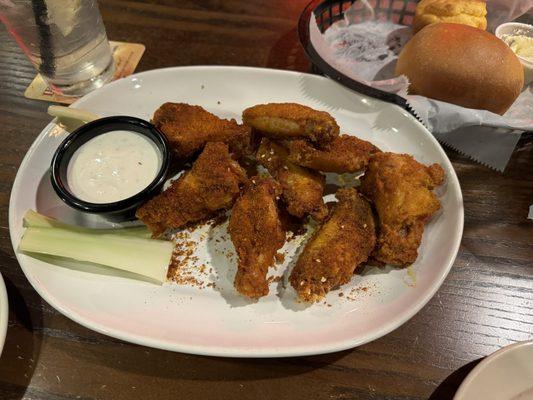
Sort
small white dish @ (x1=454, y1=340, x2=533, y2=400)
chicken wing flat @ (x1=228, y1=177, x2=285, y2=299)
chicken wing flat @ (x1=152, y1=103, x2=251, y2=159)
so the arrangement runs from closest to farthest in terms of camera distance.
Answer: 1. small white dish @ (x1=454, y1=340, x2=533, y2=400)
2. chicken wing flat @ (x1=228, y1=177, x2=285, y2=299)
3. chicken wing flat @ (x1=152, y1=103, x2=251, y2=159)

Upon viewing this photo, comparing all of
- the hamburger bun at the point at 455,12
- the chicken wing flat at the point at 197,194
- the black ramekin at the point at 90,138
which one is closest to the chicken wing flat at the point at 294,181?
the chicken wing flat at the point at 197,194

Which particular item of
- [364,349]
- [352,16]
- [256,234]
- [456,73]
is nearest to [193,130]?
[256,234]

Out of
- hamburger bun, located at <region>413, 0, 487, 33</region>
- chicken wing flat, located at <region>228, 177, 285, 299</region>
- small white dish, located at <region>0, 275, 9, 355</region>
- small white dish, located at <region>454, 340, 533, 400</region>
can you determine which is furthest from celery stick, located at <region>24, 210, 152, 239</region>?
hamburger bun, located at <region>413, 0, 487, 33</region>

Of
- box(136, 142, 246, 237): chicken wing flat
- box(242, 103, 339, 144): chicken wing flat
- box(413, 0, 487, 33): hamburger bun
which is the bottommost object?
box(136, 142, 246, 237): chicken wing flat

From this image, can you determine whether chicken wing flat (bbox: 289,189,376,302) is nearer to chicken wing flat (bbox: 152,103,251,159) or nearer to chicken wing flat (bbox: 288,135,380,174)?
chicken wing flat (bbox: 288,135,380,174)

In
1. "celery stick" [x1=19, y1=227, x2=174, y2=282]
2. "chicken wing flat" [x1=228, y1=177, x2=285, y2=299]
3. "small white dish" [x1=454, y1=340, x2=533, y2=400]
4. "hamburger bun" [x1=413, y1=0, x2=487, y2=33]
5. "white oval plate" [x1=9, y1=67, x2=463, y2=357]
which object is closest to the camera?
"small white dish" [x1=454, y1=340, x2=533, y2=400]

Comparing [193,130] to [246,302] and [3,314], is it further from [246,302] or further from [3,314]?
[3,314]

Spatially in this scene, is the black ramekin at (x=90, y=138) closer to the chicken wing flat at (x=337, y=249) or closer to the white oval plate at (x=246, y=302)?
the white oval plate at (x=246, y=302)

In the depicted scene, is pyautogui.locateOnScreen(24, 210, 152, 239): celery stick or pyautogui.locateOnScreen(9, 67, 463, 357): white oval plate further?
pyautogui.locateOnScreen(24, 210, 152, 239): celery stick

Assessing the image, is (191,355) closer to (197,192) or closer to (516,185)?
(197,192)
